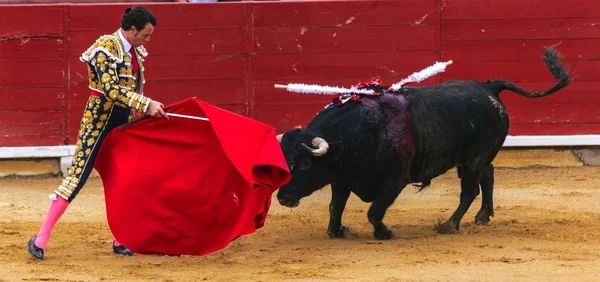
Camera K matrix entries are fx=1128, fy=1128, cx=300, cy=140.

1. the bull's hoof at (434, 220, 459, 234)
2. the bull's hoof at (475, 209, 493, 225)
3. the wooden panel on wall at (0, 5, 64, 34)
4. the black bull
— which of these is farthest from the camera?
the wooden panel on wall at (0, 5, 64, 34)

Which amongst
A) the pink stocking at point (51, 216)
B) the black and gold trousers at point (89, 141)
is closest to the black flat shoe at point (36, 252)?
the pink stocking at point (51, 216)

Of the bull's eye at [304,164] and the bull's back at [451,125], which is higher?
the bull's back at [451,125]

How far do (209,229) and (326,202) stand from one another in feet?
6.64

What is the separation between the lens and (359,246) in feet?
17.1

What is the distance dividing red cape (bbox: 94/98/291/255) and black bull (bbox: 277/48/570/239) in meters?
0.36

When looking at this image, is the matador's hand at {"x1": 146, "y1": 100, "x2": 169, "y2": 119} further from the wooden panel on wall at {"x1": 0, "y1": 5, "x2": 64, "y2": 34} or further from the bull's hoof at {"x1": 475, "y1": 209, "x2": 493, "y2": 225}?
the wooden panel on wall at {"x1": 0, "y1": 5, "x2": 64, "y2": 34}

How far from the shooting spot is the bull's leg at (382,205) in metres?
5.34

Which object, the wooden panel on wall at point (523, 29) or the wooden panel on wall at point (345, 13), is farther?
the wooden panel on wall at point (523, 29)

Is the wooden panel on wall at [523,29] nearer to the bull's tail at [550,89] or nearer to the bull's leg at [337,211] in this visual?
the bull's tail at [550,89]

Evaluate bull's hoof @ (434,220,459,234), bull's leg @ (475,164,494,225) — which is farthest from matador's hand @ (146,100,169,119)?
bull's leg @ (475,164,494,225)

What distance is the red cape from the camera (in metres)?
4.89

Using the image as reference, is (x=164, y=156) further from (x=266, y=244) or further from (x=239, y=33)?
(x=239, y=33)

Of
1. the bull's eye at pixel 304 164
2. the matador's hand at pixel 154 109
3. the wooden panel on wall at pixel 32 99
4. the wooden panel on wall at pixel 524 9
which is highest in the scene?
the wooden panel on wall at pixel 524 9

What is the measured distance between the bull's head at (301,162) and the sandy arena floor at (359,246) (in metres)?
0.25
